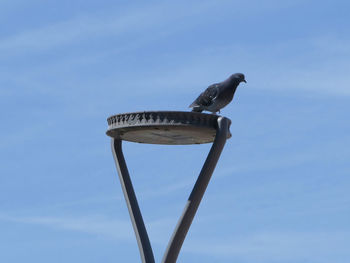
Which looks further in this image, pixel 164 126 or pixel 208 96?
pixel 208 96

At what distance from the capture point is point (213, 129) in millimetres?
21703

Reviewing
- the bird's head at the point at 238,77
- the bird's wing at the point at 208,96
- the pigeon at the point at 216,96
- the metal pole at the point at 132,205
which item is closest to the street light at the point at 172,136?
the metal pole at the point at 132,205

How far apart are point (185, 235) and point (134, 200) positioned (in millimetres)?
1938

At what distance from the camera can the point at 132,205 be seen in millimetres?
22484

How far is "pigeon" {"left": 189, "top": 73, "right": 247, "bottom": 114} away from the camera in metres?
22.6

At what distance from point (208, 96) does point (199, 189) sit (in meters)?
2.67

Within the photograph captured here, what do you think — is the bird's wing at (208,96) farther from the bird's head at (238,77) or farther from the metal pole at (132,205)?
the metal pole at (132,205)

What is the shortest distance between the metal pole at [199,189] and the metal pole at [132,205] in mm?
916

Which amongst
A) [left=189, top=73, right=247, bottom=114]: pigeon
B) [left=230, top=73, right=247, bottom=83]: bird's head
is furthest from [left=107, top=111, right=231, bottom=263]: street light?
[left=230, top=73, right=247, bottom=83]: bird's head

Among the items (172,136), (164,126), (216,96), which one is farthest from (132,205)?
(216,96)

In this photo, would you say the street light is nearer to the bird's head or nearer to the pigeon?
the pigeon

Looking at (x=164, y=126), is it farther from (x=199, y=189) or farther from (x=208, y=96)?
(x=208, y=96)

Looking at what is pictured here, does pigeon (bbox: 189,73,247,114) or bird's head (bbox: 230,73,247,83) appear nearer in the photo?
pigeon (bbox: 189,73,247,114)

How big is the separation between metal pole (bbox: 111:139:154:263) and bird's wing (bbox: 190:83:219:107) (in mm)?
2480
